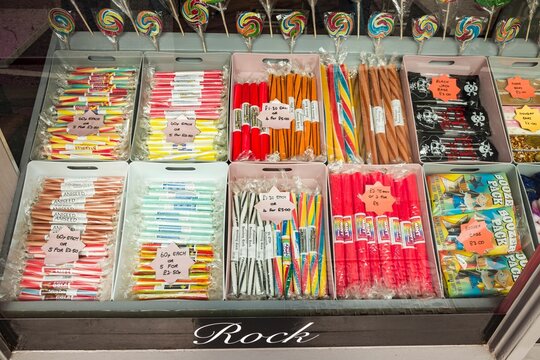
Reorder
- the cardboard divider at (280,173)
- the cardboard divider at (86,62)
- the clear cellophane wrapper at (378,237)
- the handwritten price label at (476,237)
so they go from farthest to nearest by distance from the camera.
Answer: the cardboard divider at (86,62), the cardboard divider at (280,173), the handwritten price label at (476,237), the clear cellophane wrapper at (378,237)

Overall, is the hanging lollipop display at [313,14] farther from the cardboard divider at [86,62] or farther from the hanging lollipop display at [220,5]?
the cardboard divider at [86,62]

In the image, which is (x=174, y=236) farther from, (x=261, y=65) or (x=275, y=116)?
(x=261, y=65)

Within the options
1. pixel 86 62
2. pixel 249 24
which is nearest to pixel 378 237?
pixel 249 24

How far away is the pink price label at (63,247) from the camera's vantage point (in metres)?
2.11

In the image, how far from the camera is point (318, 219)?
2.22 m

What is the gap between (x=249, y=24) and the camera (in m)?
2.44

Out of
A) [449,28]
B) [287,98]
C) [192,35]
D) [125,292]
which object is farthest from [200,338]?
[449,28]

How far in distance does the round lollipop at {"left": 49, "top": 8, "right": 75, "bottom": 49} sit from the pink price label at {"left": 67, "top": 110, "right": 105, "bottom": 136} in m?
0.42

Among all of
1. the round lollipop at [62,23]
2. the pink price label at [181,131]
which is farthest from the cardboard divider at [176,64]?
the round lollipop at [62,23]

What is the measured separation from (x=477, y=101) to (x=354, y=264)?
1190mm

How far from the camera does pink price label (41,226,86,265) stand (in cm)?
211

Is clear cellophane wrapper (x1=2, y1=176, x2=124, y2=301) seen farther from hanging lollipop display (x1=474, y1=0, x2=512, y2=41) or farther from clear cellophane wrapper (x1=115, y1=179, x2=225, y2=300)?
hanging lollipop display (x1=474, y1=0, x2=512, y2=41)

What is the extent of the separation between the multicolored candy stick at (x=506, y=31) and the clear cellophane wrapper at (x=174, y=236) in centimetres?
163

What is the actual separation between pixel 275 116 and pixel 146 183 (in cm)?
71
